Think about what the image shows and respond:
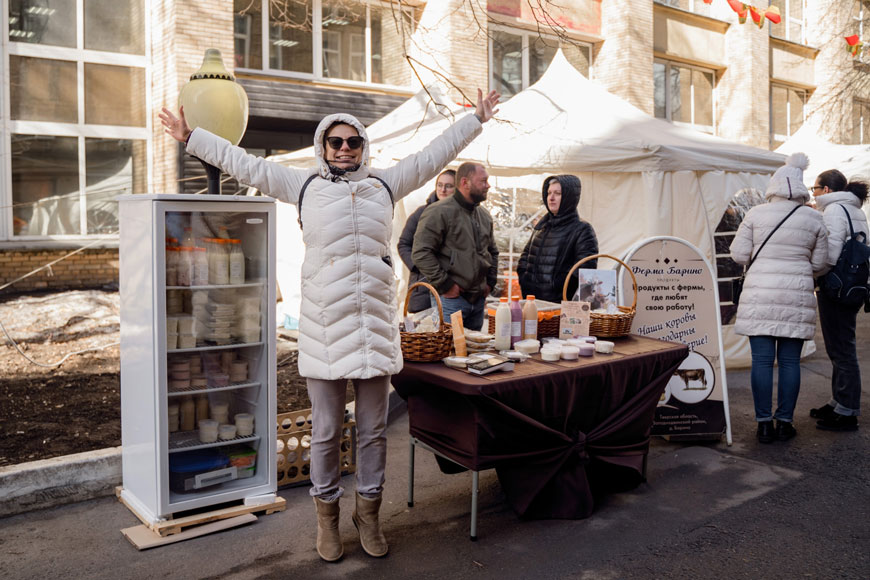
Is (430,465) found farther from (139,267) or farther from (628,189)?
(628,189)

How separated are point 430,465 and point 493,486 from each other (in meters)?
0.65

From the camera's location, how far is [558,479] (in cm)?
463

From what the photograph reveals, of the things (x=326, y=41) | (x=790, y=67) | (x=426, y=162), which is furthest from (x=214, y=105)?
(x=790, y=67)

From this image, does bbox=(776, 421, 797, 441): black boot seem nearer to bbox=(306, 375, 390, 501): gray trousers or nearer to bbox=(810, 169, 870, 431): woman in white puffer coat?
bbox=(810, 169, 870, 431): woman in white puffer coat

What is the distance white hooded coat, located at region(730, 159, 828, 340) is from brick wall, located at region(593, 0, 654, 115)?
12.9m

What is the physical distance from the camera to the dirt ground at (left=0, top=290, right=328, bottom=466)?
568 cm

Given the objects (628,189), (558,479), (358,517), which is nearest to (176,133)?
(358,517)

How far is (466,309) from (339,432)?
2.52m

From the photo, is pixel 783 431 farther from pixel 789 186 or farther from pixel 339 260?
pixel 339 260

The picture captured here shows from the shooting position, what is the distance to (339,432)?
4.05 metres

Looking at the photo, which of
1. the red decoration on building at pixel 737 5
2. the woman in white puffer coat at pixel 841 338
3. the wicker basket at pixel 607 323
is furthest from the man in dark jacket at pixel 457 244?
the red decoration on building at pixel 737 5

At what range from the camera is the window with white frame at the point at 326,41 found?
14125mm

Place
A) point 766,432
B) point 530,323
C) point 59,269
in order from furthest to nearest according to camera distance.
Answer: point 59,269
point 766,432
point 530,323

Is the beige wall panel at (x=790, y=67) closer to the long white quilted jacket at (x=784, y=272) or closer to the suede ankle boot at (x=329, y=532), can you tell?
the long white quilted jacket at (x=784, y=272)
